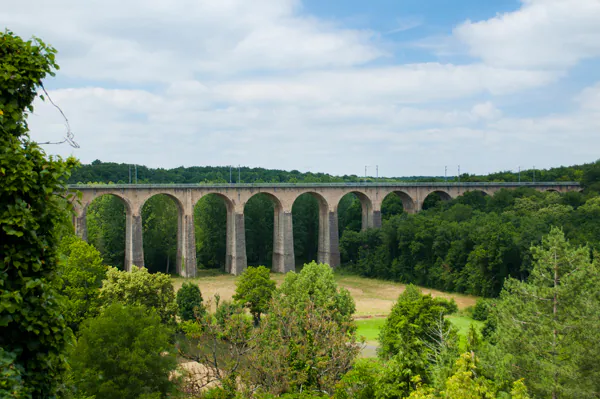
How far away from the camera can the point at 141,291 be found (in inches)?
1096

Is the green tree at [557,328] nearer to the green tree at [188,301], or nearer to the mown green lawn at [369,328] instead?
the mown green lawn at [369,328]

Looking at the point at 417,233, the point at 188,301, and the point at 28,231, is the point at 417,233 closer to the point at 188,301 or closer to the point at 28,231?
the point at 188,301

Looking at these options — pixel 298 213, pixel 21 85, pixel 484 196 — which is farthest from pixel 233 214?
pixel 21 85

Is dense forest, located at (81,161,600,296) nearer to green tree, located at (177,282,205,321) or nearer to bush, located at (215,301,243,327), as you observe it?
green tree, located at (177,282,205,321)

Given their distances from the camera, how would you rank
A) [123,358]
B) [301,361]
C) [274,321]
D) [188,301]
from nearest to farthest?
[301,361]
[123,358]
[274,321]
[188,301]

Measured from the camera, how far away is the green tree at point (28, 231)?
6.68 m

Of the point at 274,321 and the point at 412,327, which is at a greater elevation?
the point at 274,321

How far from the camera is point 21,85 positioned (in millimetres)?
7270

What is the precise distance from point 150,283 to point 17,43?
73.9 feet

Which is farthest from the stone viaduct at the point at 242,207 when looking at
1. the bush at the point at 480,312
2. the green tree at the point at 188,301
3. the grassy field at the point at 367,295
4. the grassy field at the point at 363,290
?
the bush at the point at 480,312

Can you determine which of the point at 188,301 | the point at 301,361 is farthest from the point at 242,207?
the point at 301,361

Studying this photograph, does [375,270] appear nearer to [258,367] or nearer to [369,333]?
[369,333]

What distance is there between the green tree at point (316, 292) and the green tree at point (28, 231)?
18876mm

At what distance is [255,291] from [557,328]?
19.7 meters
